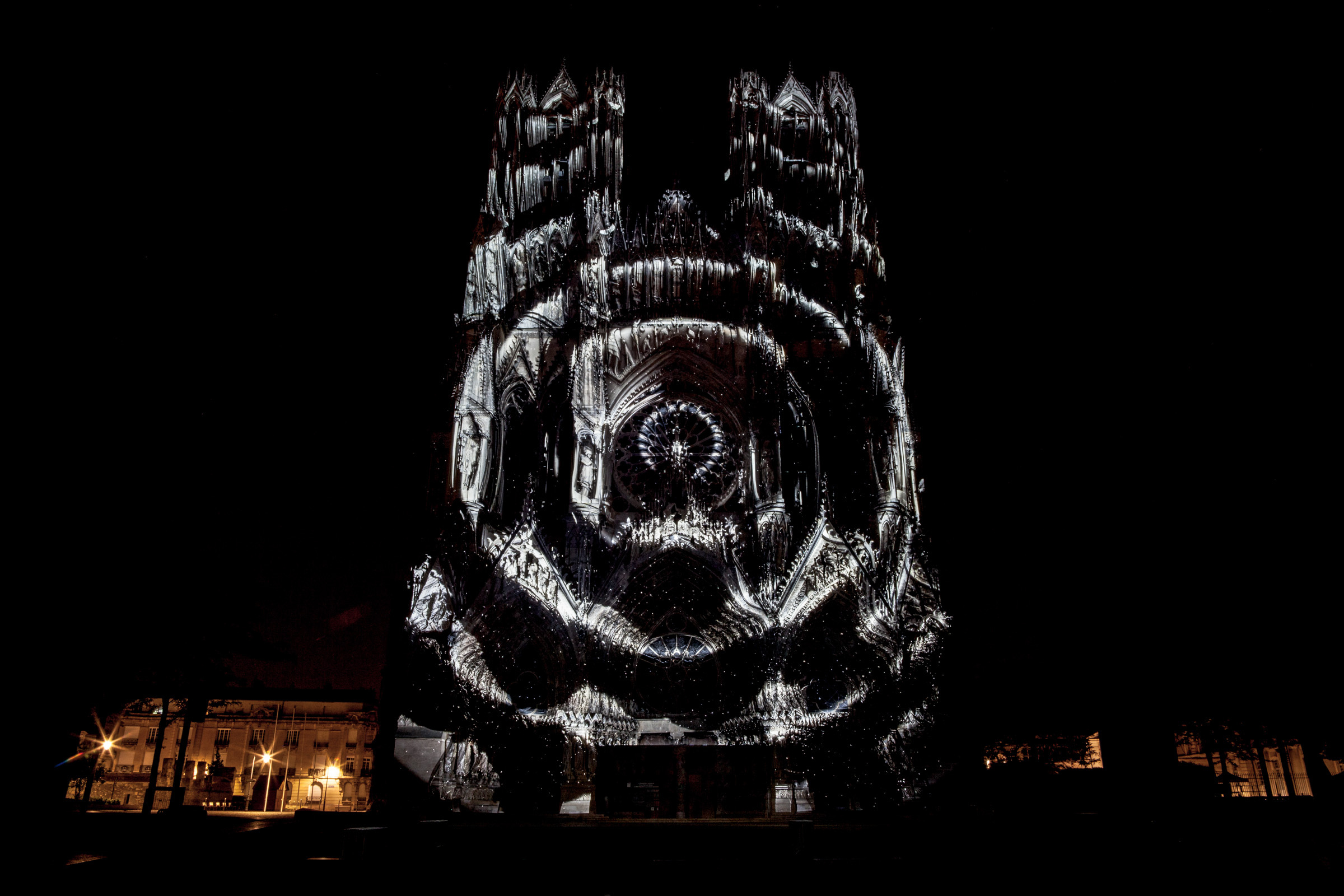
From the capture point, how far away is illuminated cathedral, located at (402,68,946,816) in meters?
19.9

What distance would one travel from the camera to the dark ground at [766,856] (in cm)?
653

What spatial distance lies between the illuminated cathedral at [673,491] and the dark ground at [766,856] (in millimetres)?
11516

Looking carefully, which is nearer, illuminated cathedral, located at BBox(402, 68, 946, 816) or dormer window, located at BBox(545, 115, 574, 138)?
illuminated cathedral, located at BBox(402, 68, 946, 816)

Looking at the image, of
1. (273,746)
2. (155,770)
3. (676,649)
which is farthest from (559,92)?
(273,746)

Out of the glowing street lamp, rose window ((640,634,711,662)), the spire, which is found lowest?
the glowing street lamp

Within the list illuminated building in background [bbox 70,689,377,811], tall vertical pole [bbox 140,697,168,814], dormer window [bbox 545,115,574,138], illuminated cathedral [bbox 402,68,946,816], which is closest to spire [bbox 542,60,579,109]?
illuminated cathedral [bbox 402,68,946,816]

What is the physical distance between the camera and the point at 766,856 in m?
7.36

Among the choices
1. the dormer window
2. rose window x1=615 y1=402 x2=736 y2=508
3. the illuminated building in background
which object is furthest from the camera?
the illuminated building in background

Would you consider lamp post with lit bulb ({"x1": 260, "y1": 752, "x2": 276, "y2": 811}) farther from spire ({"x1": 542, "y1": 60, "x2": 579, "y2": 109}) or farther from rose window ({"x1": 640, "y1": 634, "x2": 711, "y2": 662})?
spire ({"x1": 542, "y1": 60, "x2": 579, "y2": 109})

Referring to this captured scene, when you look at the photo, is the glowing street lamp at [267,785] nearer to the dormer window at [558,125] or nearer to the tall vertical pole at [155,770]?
the tall vertical pole at [155,770]

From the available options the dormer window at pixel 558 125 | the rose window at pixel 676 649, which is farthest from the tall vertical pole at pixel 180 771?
the dormer window at pixel 558 125

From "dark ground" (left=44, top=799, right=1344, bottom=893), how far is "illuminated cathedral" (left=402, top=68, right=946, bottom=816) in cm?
Answer: 1152

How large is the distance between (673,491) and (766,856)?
18.4 meters

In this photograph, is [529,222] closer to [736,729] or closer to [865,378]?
[865,378]
